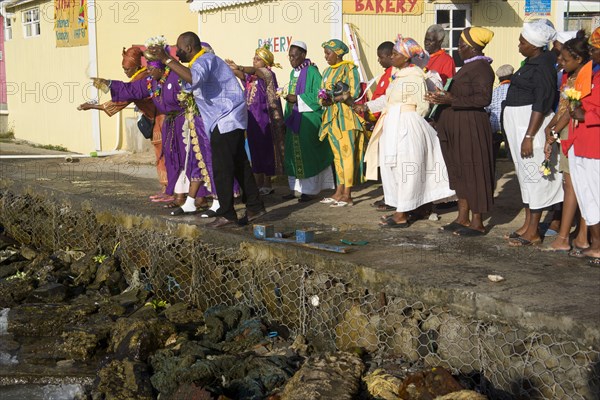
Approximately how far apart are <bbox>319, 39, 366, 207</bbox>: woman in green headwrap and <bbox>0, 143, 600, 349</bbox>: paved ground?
38 centimetres

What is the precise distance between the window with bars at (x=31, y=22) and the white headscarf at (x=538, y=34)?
46.2ft

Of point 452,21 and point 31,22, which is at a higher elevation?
point 31,22

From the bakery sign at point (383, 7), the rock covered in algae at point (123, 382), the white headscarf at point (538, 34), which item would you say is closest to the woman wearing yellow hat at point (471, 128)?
the white headscarf at point (538, 34)

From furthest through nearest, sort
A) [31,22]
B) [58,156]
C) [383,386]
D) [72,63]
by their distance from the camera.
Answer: [31,22] → [72,63] → [58,156] → [383,386]

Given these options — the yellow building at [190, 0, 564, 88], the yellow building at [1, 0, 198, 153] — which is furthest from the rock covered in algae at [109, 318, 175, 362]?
the yellow building at [1, 0, 198, 153]

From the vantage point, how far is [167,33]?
1577cm

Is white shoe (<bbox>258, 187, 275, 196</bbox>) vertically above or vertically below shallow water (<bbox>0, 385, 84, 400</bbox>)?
above

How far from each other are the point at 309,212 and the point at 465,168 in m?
2.04

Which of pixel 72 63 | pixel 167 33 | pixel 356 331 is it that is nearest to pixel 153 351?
pixel 356 331

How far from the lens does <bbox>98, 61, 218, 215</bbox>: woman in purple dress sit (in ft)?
27.7

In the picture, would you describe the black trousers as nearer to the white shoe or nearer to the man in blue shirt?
the man in blue shirt

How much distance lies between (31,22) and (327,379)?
1552 cm

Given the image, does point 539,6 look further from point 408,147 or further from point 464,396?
point 464,396

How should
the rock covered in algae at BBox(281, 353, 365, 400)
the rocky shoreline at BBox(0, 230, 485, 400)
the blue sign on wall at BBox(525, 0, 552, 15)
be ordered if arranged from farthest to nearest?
the blue sign on wall at BBox(525, 0, 552, 15) < the rocky shoreline at BBox(0, 230, 485, 400) < the rock covered in algae at BBox(281, 353, 365, 400)
